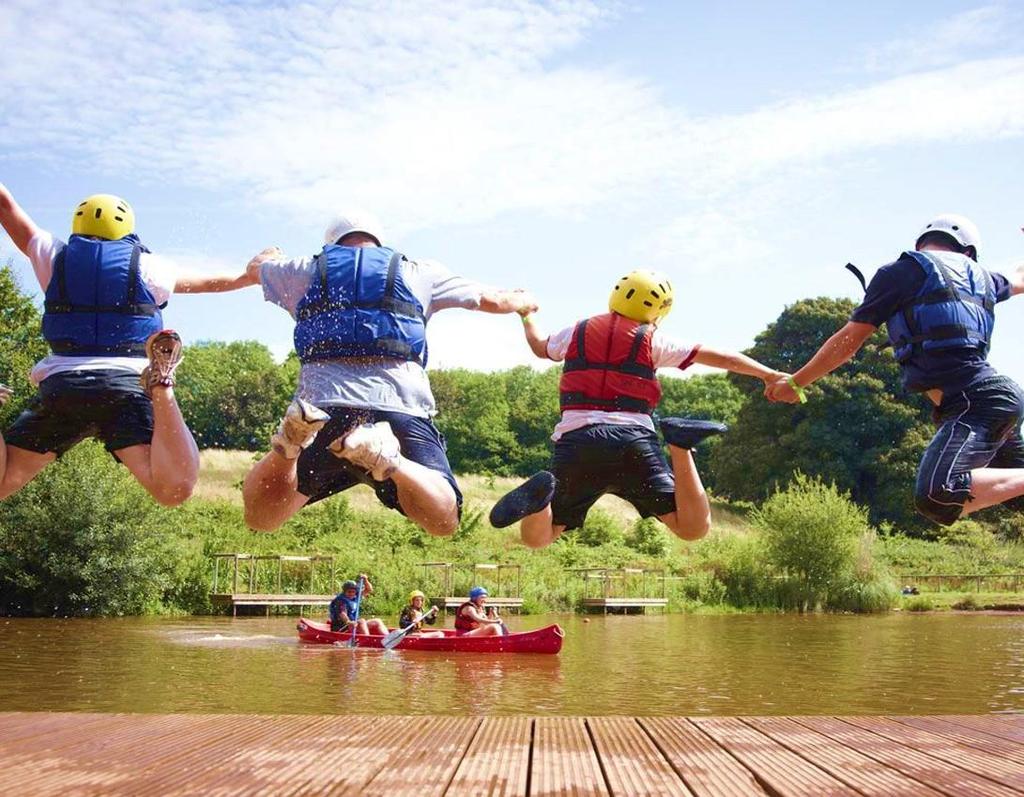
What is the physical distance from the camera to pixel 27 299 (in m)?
41.8

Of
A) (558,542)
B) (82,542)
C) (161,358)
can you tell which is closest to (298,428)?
(161,358)

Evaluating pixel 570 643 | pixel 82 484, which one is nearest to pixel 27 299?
pixel 82 484

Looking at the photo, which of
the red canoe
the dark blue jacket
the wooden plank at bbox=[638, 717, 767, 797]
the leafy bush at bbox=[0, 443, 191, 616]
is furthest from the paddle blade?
the wooden plank at bbox=[638, 717, 767, 797]

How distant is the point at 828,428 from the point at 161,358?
5634cm

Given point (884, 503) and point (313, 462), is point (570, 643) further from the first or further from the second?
point (884, 503)

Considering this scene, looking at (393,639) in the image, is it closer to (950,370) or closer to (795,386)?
(795,386)

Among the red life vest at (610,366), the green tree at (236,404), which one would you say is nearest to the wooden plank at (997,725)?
the red life vest at (610,366)

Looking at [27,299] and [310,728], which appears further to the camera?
[27,299]

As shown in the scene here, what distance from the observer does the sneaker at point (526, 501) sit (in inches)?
260

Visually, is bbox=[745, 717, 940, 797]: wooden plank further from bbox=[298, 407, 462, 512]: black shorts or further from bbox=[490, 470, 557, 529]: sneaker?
bbox=[298, 407, 462, 512]: black shorts

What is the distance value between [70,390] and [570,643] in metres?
27.5

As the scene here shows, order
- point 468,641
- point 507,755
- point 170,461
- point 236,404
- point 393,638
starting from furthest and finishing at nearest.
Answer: point 236,404 → point 393,638 → point 468,641 → point 170,461 → point 507,755

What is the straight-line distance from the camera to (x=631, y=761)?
4590 millimetres

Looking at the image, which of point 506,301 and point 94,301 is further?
point 506,301
